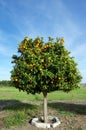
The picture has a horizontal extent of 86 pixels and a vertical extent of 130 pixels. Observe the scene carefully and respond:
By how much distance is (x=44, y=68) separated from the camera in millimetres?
12945

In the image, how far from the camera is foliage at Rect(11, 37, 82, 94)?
42.1 ft

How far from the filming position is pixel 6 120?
14.3 m

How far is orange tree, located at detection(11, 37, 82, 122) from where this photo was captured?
1282cm

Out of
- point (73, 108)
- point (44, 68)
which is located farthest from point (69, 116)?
point (44, 68)

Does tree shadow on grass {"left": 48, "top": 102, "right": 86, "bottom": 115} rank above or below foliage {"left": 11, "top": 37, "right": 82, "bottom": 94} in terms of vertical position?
below

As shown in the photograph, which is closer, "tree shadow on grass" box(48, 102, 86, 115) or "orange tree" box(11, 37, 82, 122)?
"orange tree" box(11, 37, 82, 122)

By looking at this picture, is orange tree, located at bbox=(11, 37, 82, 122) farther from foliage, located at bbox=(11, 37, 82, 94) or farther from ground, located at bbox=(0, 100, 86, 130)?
ground, located at bbox=(0, 100, 86, 130)

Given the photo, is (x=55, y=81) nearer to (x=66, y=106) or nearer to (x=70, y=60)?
(x=70, y=60)

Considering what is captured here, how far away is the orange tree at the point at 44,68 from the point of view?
12.8m

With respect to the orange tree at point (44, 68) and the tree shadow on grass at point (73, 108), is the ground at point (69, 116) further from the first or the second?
the orange tree at point (44, 68)

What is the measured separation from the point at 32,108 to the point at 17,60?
4.02 m

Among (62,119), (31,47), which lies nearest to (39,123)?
(62,119)

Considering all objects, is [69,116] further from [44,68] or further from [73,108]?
[44,68]

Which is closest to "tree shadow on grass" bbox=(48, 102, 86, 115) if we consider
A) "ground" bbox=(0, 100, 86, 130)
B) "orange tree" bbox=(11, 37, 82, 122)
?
"ground" bbox=(0, 100, 86, 130)
